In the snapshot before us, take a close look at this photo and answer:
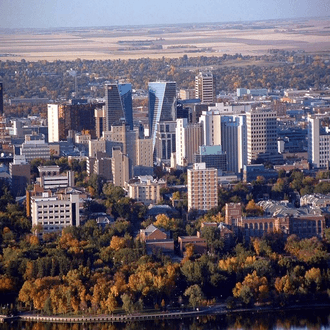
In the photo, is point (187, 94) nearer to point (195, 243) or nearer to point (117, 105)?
point (117, 105)

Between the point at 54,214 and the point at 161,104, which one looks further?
the point at 161,104

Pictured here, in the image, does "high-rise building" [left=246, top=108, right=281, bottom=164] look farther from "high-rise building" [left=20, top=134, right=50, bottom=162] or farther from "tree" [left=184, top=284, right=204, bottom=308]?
"tree" [left=184, top=284, right=204, bottom=308]

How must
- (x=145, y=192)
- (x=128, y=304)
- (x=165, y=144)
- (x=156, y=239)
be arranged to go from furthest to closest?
(x=165, y=144) < (x=145, y=192) < (x=156, y=239) < (x=128, y=304)

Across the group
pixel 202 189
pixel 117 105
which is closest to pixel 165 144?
pixel 117 105

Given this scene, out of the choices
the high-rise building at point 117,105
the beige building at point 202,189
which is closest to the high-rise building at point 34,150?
the high-rise building at point 117,105

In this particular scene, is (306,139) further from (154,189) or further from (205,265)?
(205,265)

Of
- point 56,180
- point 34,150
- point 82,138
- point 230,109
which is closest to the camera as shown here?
point 56,180
